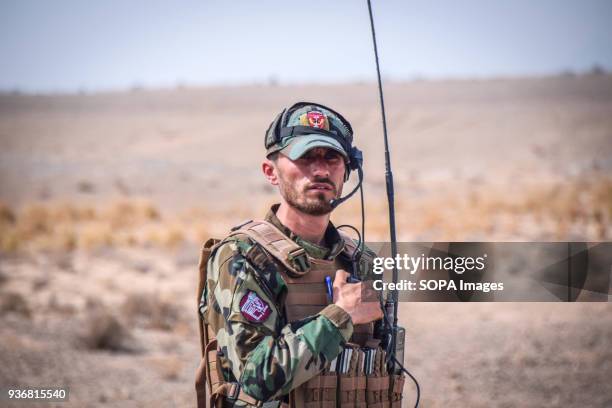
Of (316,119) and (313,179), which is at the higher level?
(316,119)

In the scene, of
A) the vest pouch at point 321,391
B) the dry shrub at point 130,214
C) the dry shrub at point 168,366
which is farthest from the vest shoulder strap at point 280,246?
the dry shrub at point 130,214

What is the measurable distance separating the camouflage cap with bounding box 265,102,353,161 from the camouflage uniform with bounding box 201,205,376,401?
43cm

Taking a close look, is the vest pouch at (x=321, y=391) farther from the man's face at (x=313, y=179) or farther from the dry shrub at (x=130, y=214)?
the dry shrub at (x=130, y=214)

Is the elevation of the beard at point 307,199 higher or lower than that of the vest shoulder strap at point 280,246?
higher

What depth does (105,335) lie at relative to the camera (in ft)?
26.0

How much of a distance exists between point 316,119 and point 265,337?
945mm

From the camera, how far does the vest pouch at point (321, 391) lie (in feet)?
7.99

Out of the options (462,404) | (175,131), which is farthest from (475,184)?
(175,131)

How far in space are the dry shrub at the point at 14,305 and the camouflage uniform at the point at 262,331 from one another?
25.4 ft

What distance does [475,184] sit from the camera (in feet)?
105
